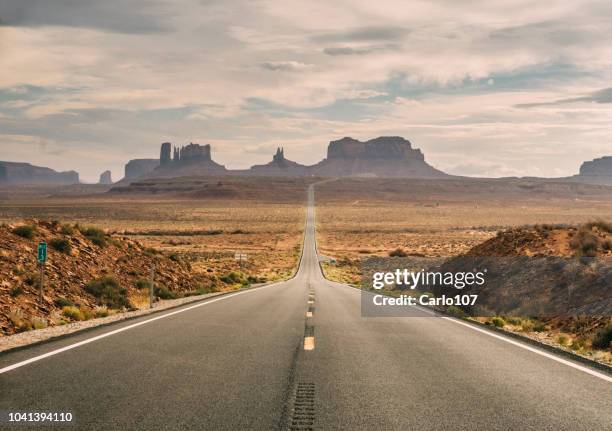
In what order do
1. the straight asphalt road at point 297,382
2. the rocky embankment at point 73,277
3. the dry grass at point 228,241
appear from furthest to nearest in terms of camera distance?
1. the dry grass at point 228,241
2. the rocky embankment at point 73,277
3. the straight asphalt road at point 297,382

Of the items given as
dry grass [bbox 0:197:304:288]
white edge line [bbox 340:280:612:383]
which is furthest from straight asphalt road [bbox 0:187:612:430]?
dry grass [bbox 0:197:304:288]

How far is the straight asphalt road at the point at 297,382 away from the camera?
Result: 5.77 m

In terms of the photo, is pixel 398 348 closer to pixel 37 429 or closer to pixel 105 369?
pixel 105 369

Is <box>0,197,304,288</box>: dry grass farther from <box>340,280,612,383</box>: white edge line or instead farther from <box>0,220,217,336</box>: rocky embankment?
<box>340,280,612,383</box>: white edge line

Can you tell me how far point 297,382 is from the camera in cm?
724

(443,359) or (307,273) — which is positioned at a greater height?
(443,359)

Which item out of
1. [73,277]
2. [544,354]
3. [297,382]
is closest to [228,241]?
[73,277]

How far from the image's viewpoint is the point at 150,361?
834cm

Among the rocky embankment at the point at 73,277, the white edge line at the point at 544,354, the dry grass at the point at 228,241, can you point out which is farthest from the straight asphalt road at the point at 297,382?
the dry grass at the point at 228,241

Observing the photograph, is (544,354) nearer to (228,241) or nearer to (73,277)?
(73,277)

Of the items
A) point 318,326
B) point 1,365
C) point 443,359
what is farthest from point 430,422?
point 318,326

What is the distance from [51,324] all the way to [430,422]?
1022 centimetres

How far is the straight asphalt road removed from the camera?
18.9 feet

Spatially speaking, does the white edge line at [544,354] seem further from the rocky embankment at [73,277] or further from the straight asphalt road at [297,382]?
the rocky embankment at [73,277]
